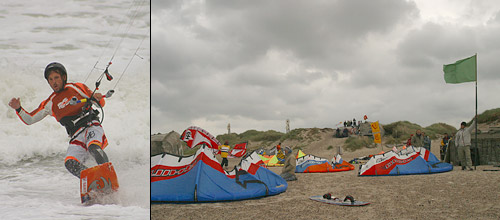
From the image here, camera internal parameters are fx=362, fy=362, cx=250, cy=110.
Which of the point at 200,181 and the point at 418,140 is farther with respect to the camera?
the point at 418,140

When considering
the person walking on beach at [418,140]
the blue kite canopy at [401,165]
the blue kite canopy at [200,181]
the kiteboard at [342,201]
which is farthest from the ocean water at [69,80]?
the person walking on beach at [418,140]

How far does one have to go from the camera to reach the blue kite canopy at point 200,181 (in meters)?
6.24

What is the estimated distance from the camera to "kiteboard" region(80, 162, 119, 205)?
5.12m

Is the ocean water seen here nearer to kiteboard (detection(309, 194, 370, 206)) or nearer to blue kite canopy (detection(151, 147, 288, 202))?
blue kite canopy (detection(151, 147, 288, 202))

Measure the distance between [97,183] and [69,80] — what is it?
157cm

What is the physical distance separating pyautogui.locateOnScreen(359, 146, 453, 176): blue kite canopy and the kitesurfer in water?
733cm

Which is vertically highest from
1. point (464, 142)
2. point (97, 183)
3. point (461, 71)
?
point (461, 71)

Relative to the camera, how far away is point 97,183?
17.0ft

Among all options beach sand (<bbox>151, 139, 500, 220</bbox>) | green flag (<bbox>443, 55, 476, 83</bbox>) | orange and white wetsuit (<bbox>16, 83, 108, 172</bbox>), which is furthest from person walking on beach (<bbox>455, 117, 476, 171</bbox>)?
orange and white wetsuit (<bbox>16, 83, 108, 172</bbox>)

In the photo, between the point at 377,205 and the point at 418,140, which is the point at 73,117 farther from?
the point at 418,140

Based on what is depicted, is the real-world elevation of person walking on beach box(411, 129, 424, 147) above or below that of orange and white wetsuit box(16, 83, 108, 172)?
below

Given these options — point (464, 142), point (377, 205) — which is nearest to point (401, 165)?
point (464, 142)

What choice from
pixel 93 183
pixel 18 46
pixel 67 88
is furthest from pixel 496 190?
pixel 18 46

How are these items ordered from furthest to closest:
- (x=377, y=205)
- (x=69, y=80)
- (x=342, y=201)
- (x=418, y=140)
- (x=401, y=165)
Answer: (x=418, y=140) → (x=401, y=165) → (x=342, y=201) → (x=377, y=205) → (x=69, y=80)
